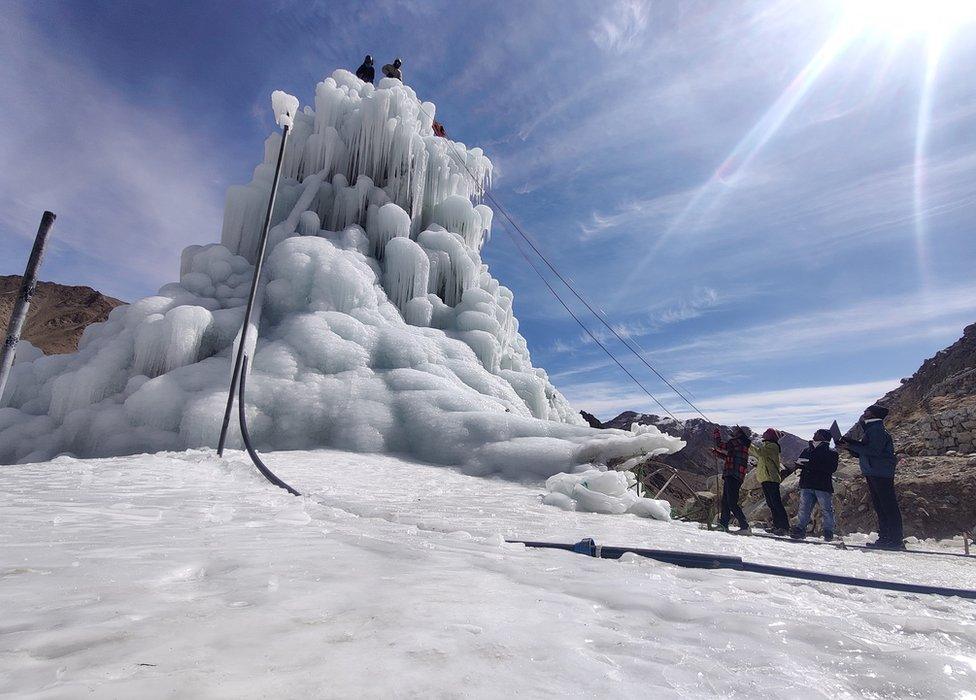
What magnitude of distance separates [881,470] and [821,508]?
809 mm

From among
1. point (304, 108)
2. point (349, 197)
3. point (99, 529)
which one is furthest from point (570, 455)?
point (304, 108)

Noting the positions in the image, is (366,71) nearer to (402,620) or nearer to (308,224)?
(308,224)

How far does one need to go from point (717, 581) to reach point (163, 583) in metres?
2.09

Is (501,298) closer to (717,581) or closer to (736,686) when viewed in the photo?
(717,581)

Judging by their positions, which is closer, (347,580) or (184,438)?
(347,580)

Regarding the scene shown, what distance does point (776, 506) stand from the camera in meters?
5.91

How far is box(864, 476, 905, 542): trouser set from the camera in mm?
5098

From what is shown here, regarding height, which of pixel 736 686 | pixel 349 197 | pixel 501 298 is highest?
pixel 349 197

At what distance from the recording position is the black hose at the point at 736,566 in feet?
7.20

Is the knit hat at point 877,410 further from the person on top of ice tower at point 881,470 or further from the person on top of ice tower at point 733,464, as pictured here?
the person on top of ice tower at point 733,464

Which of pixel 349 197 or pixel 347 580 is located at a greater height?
pixel 349 197

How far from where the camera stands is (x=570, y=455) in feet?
23.2

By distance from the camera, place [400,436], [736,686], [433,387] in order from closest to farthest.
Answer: [736,686], [400,436], [433,387]

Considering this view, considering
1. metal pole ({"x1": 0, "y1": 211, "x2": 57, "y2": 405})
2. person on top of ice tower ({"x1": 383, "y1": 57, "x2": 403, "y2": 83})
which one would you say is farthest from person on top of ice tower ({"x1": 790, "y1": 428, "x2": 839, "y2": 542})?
person on top of ice tower ({"x1": 383, "y1": 57, "x2": 403, "y2": 83})
